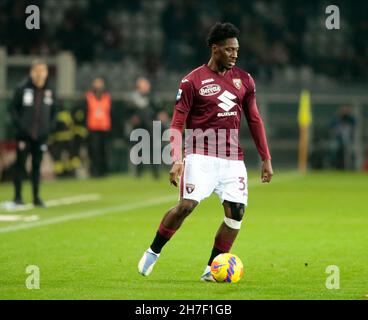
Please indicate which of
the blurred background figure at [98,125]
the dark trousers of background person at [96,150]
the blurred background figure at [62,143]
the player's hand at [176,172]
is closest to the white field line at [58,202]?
the blurred background figure at [62,143]

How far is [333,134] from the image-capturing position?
33000mm

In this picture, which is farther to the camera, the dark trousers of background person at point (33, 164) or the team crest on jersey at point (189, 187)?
the dark trousers of background person at point (33, 164)

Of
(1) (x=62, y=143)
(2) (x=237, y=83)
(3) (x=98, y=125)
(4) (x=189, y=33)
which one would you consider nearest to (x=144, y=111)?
(3) (x=98, y=125)

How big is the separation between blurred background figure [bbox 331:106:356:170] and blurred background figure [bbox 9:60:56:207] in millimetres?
15278

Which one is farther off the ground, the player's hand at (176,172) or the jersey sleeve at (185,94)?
the jersey sleeve at (185,94)

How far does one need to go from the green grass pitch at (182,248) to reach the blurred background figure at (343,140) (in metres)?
10.2

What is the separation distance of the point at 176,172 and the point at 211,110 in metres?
0.64

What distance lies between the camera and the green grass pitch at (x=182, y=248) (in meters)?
9.59

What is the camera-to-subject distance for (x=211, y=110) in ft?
33.4

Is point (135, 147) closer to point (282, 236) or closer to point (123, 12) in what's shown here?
point (123, 12)

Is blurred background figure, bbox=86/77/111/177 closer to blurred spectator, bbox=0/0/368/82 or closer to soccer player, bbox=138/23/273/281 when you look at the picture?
blurred spectator, bbox=0/0/368/82

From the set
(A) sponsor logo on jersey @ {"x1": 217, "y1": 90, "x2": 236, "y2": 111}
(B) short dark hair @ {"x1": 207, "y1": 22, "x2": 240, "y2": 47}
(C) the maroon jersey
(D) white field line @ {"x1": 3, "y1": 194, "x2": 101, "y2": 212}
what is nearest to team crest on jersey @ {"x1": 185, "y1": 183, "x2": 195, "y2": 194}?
(C) the maroon jersey

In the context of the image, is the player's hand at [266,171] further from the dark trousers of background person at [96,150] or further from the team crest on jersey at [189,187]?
the dark trousers of background person at [96,150]
